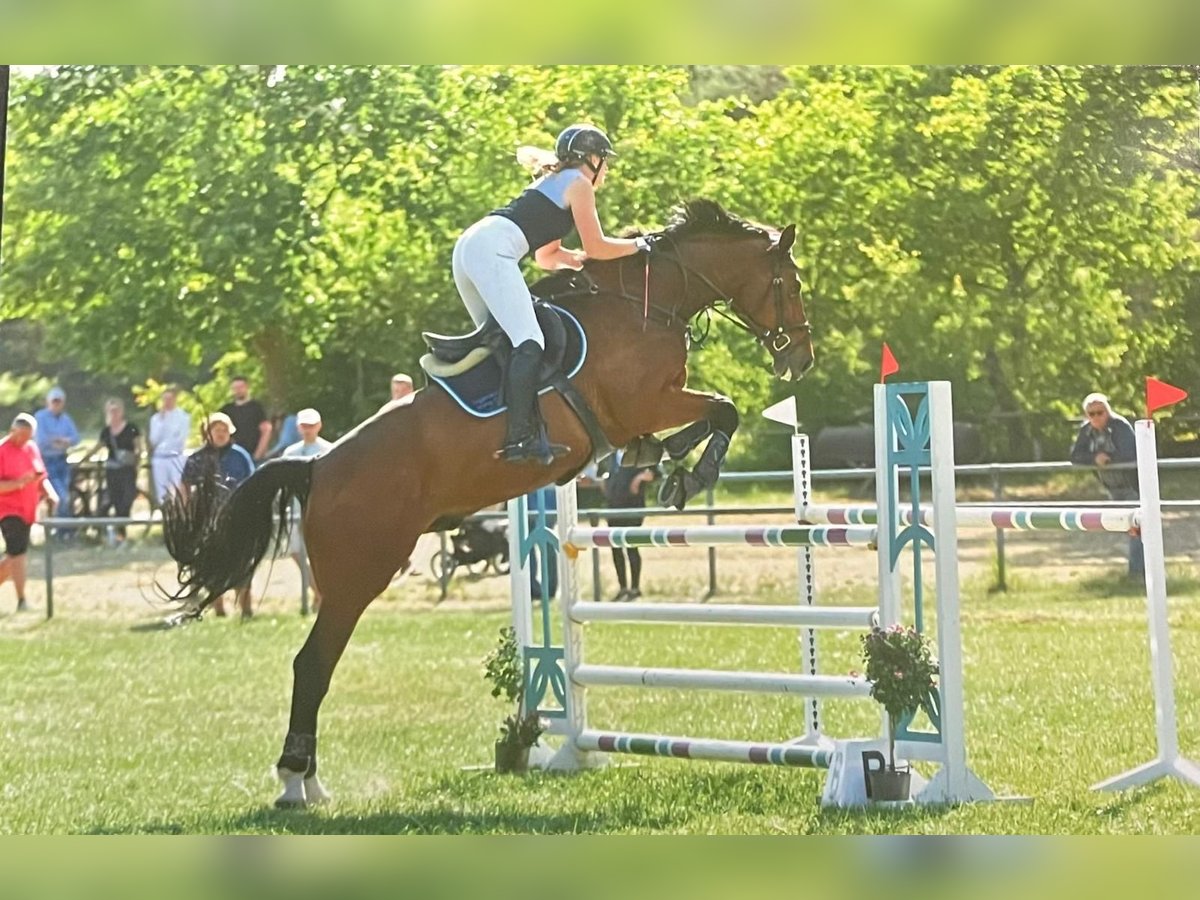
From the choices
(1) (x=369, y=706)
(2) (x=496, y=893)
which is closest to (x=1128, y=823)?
(2) (x=496, y=893)

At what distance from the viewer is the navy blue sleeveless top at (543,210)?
3.89 metres

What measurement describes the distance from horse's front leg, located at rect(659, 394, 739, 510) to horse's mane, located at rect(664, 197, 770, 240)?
0.43 meters

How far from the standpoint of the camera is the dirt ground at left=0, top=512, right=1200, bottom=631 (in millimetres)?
8336

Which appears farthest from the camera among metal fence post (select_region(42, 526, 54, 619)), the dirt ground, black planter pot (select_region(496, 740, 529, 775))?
the dirt ground

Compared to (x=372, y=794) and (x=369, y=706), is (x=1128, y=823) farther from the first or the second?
(x=369, y=706)

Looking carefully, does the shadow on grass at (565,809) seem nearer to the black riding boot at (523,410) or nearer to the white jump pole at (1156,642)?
the white jump pole at (1156,642)

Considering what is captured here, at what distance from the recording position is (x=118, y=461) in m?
9.46

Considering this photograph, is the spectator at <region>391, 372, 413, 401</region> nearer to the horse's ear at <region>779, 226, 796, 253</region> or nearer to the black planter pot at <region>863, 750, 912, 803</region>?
the horse's ear at <region>779, 226, 796, 253</region>

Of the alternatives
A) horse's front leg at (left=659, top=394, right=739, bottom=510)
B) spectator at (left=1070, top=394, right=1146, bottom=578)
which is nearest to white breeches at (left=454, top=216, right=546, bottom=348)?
horse's front leg at (left=659, top=394, right=739, bottom=510)

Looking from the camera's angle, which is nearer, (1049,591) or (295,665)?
(295,665)

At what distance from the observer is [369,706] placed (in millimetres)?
6164

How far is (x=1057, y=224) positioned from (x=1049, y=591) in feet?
9.94

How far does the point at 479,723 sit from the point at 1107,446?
3.57m

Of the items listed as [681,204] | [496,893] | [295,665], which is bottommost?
[496,893]
